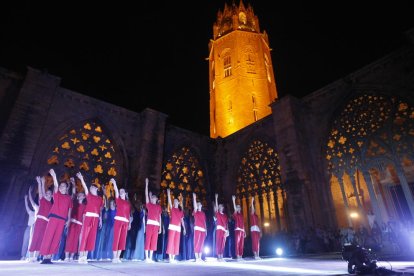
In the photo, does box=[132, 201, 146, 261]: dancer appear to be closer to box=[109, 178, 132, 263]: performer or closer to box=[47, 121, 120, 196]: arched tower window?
box=[109, 178, 132, 263]: performer

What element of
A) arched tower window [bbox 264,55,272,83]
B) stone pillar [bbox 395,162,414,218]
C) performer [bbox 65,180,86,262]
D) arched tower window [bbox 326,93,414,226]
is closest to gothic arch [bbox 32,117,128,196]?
performer [bbox 65,180,86,262]

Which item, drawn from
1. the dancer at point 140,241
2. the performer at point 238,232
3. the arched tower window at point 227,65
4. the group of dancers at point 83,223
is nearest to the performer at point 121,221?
the group of dancers at point 83,223

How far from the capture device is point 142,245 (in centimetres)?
748

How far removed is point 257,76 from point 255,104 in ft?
10.4

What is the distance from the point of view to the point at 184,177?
1662cm

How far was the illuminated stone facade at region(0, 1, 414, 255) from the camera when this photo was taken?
1097 centimetres

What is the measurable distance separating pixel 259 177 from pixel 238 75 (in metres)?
12.0

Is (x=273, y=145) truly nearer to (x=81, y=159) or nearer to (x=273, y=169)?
(x=273, y=169)

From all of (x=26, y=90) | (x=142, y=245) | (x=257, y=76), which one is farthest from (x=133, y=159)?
(x=257, y=76)

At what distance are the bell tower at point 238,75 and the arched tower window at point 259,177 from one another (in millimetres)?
6163

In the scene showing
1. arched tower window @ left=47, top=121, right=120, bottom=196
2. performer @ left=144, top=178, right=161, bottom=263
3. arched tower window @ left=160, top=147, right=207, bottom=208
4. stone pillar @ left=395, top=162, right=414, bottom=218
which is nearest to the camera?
performer @ left=144, top=178, right=161, bottom=263

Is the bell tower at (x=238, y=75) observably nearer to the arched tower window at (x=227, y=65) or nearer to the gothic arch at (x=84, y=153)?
the arched tower window at (x=227, y=65)

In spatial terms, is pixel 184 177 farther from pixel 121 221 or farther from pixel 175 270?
pixel 175 270

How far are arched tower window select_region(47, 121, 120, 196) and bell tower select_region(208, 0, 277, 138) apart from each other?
11.2 m
